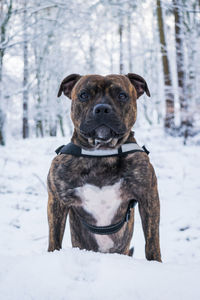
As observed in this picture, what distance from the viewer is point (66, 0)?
6020 millimetres

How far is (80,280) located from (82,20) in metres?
6.91

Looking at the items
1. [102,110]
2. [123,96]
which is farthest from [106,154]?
[123,96]

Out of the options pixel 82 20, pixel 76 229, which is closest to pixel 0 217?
pixel 76 229

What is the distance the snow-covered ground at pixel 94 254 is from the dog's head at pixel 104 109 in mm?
914

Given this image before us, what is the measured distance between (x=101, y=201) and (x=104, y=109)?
723mm

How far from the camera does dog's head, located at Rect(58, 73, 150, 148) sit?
6.94ft

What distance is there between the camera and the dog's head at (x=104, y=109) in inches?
83.3

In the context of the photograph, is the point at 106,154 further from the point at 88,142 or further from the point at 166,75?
the point at 166,75

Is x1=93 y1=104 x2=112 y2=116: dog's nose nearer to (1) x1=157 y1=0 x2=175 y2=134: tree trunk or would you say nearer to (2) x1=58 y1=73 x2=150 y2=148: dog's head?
(2) x1=58 y1=73 x2=150 y2=148: dog's head

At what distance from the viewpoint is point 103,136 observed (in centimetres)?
219

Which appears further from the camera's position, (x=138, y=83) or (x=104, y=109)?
(x=138, y=83)

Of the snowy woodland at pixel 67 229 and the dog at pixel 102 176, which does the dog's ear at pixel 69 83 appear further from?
the snowy woodland at pixel 67 229

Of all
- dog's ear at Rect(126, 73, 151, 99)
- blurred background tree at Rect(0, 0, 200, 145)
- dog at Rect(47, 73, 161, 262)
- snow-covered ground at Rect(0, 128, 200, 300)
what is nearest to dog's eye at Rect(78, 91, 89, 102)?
dog at Rect(47, 73, 161, 262)

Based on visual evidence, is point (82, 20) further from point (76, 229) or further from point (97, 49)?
point (97, 49)
